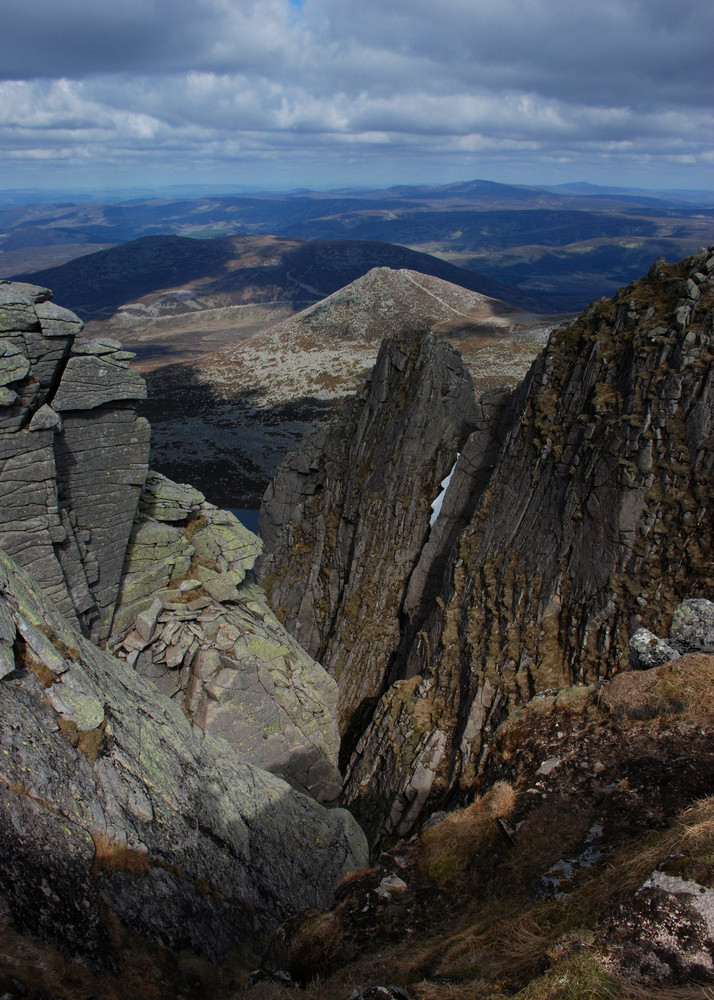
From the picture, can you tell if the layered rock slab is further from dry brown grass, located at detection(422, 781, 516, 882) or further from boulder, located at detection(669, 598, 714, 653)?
dry brown grass, located at detection(422, 781, 516, 882)

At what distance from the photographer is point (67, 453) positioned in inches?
795

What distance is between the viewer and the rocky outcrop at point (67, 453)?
59.2 ft

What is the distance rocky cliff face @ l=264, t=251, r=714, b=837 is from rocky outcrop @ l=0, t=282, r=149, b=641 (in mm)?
13485


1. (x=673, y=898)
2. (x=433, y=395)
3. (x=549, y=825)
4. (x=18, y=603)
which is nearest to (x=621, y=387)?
(x=433, y=395)

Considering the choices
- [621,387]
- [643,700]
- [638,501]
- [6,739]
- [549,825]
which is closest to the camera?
[6,739]

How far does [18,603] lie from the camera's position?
12.1 metres

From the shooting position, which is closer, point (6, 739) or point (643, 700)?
point (6, 739)

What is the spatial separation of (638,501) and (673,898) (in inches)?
592

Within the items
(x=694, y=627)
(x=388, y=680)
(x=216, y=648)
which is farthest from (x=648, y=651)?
(x=388, y=680)

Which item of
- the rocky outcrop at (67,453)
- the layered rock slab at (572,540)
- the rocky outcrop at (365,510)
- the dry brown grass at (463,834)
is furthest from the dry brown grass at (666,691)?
the rocky outcrop at (67,453)

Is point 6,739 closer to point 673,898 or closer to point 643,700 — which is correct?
point 673,898

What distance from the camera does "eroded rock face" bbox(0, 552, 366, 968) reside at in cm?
877

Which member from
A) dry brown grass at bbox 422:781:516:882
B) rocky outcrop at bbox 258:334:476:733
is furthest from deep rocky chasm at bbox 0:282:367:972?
rocky outcrop at bbox 258:334:476:733

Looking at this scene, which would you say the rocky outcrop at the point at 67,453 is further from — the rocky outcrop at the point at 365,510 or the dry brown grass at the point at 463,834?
the dry brown grass at the point at 463,834
